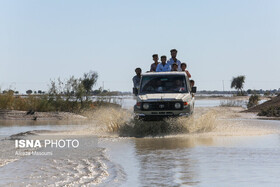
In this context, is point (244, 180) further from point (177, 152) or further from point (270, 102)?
point (270, 102)

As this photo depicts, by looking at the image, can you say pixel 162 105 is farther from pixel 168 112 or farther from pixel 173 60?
pixel 173 60

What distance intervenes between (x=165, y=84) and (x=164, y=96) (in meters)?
0.89

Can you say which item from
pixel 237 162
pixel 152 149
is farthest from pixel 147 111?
pixel 237 162

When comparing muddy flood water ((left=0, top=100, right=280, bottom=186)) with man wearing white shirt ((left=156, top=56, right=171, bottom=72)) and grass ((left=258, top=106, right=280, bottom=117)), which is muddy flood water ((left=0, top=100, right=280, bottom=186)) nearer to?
man wearing white shirt ((left=156, top=56, right=171, bottom=72))

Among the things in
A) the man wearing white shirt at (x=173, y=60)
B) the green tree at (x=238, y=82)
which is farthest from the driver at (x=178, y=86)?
the green tree at (x=238, y=82)

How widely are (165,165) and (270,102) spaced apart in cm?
2617

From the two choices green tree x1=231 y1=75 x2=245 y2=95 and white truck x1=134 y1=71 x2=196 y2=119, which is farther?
green tree x1=231 y1=75 x2=245 y2=95

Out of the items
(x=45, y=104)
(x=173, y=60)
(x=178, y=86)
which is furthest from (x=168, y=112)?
(x=45, y=104)

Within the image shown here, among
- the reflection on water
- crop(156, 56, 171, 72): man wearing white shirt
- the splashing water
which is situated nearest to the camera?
the reflection on water

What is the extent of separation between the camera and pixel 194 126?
755 inches

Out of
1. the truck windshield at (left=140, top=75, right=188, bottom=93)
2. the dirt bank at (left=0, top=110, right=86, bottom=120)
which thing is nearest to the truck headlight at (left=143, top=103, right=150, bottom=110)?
the truck windshield at (left=140, top=75, right=188, bottom=93)

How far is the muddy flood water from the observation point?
9.92 meters

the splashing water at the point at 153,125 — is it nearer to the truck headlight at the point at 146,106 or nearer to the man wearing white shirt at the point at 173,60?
the truck headlight at the point at 146,106

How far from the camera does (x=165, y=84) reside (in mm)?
19062
